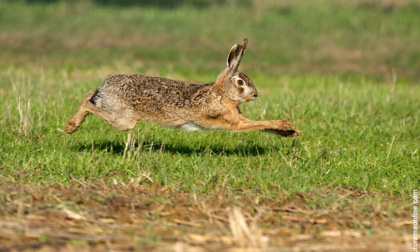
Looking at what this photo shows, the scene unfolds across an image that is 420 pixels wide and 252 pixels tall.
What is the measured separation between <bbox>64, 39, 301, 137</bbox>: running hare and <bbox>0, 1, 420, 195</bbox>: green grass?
1.15 feet

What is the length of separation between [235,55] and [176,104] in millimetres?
844

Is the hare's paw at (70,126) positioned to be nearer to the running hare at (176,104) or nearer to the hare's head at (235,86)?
the running hare at (176,104)

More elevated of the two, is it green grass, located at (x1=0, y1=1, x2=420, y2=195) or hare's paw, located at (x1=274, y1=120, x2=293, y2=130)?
hare's paw, located at (x1=274, y1=120, x2=293, y2=130)

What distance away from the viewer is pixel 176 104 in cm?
624

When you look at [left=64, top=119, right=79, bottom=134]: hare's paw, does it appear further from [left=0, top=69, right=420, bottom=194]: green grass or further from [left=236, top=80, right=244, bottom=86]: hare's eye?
[left=236, top=80, right=244, bottom=86]: hare's eye

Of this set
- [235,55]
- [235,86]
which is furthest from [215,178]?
[235,55]

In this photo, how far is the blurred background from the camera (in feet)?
57.6

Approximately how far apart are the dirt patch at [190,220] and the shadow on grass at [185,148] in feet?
4.24

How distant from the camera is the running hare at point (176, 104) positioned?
6.23 metres

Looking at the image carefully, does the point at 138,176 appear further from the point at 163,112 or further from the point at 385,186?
the point at 385,186

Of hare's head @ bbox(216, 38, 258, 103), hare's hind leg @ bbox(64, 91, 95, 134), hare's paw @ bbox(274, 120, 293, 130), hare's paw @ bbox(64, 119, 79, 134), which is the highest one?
hare's head @ bbox(216, 38, 258, 103)

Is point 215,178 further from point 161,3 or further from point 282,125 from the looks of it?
point 161,3

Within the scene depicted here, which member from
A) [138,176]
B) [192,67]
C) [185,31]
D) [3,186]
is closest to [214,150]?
→ [138,176]

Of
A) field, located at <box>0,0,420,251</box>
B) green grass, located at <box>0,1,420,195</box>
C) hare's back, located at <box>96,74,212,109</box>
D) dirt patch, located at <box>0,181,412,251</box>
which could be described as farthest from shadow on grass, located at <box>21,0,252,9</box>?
dirt patch, located at <box>0,181,412,251</box>
